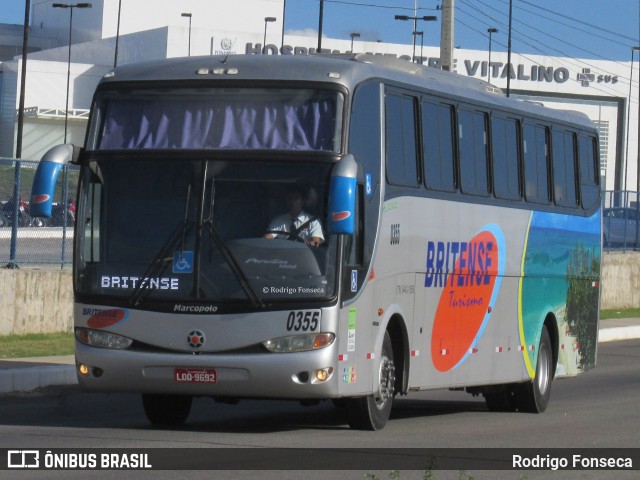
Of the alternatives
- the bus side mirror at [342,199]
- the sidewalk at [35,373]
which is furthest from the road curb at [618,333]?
the bus side mirror at [342,199]

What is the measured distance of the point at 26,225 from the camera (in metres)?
22.5

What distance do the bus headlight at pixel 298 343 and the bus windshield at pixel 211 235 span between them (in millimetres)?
314

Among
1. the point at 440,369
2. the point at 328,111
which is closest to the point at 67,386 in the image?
the point at 440,369

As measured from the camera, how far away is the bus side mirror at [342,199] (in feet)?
36.8

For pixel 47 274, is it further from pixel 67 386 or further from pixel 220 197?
pixel 220 197

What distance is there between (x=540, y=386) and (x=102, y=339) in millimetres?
6230

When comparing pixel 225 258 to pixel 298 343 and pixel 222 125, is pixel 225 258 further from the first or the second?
pixel 222 125

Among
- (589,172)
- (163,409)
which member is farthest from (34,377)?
(589,172)

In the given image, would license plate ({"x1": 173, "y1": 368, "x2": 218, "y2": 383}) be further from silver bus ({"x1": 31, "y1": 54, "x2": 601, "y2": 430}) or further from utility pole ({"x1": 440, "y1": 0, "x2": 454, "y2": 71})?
utility pole ({"x1": 440, "y1": 0, "x2": 454, "y2": 71})

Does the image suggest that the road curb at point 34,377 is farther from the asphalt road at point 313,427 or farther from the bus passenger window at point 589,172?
the bus passenger window at point 589,172

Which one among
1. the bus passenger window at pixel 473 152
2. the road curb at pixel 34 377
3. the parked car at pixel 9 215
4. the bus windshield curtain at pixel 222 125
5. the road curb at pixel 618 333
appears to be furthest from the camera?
the road curb at pixel 618 333

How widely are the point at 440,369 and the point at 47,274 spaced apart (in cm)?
991

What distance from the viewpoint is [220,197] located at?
467 inches

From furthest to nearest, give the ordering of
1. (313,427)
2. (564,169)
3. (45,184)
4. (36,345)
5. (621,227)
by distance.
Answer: (621,227) → (36,345) → (564,169) → (313,427) → (45,184)
